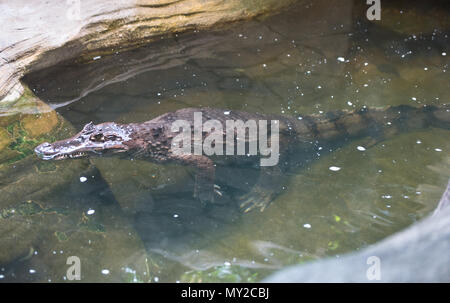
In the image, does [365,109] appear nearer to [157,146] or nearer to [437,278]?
[157,146]

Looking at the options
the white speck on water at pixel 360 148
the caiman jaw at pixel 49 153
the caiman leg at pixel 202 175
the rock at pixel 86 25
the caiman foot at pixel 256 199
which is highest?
the rock at pixel 86 25

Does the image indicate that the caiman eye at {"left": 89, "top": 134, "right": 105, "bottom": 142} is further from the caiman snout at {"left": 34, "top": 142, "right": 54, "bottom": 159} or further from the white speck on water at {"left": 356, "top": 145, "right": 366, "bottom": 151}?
the white speck on water at {"left": 356, "top": 145, "right": 366, "bottom": 151}

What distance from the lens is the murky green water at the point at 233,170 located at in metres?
3.20

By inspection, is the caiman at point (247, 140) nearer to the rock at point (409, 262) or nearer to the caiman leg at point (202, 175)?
the caiman leg at point (202, 175)

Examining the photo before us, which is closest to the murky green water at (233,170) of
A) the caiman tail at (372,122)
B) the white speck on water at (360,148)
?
the white speck on water at (360,148)

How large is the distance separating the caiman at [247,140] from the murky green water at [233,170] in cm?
12

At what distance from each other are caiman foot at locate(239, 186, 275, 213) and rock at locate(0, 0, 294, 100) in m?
3.03

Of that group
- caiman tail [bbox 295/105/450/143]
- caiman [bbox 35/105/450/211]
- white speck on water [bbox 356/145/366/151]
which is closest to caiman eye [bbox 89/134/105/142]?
caiman [bbox 35/105/450/211]

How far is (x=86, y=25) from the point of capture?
5168mm

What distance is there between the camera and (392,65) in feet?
Result: 17.5

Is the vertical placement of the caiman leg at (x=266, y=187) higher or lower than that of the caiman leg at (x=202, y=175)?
lower
